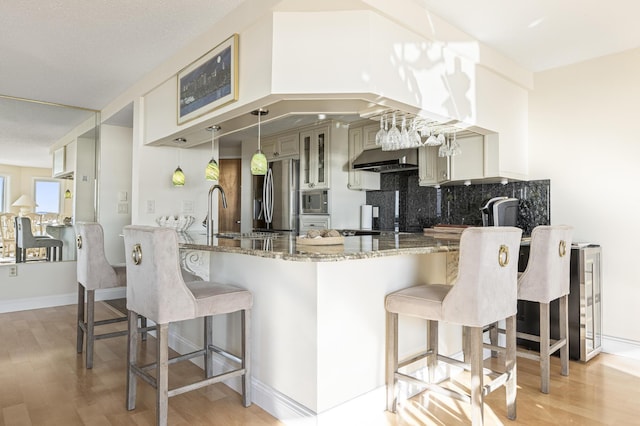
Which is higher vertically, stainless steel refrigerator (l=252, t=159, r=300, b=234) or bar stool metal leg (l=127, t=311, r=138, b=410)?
stainless steel refrigerator (l=252, t=159, r=300, b=234)

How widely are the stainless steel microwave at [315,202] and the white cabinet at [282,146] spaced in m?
0.58

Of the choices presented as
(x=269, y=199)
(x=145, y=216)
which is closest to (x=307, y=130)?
Result: (x=269, y=199)

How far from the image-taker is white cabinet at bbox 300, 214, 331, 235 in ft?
15.5

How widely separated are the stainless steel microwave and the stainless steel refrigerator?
0.11 meters

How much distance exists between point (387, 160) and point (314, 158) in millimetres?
1080

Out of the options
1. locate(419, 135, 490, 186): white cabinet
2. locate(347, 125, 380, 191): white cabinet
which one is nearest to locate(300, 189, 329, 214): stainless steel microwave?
locate(347, 125, 380, 191): white cabinet

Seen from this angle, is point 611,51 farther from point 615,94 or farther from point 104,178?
point 104,178

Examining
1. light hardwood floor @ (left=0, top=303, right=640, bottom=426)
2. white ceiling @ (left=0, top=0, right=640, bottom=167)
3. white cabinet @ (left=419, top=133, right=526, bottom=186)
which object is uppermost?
white ceiling @ (left=0, top=0, right=640, bottom=167)

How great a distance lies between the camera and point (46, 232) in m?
4.80

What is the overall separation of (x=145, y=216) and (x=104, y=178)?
165 cm

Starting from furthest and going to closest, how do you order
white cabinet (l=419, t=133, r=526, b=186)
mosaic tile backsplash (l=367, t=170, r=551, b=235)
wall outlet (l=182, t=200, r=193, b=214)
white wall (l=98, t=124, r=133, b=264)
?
white wall (l=98, t=124, r=133, b=264) < wall outlet (l=182, t=200, r=193, b=214) < mosaic tile backsplash (l=367, t=170, r=551, b=235) < white cabinet (l=419, t=133, r=526, b=186)

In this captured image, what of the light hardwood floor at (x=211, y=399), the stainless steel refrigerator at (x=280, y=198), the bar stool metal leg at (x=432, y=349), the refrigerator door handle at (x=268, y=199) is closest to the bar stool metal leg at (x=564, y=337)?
the light hardwood floor at (x=211, y=399)

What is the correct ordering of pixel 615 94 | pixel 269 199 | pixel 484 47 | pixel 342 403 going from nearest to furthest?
pixel 342 403 < pixel 484 47 < pixel 615 94 < pixel 269 199

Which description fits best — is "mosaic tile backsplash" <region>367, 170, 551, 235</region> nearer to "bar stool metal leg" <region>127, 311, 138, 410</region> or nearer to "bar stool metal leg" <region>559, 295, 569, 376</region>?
"bar stool metal leg" <region>559, 295, 569, 376</region>
